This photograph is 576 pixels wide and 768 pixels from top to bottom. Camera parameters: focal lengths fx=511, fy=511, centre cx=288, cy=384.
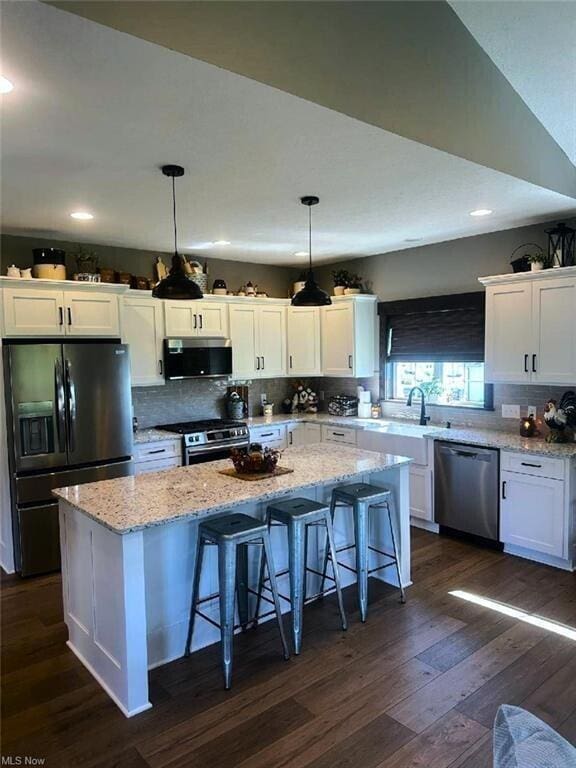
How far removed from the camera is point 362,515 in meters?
3.20

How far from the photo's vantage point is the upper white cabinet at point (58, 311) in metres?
3.89

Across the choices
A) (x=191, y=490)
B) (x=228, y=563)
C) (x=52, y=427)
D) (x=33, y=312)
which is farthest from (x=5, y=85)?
(x=52, y=427)

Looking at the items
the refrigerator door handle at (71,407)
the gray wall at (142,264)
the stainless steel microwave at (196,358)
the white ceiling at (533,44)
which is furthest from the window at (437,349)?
the refrigerator door handle at (71,407)

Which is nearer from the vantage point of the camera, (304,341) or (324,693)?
(324,693)

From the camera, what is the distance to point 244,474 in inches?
121

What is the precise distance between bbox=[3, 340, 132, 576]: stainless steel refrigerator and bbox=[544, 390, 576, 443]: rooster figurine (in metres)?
3.49

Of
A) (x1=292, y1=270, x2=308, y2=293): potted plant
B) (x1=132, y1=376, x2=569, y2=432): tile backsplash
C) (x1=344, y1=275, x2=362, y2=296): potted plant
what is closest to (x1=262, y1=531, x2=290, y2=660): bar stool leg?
(x1=132, y1=376, x2=569, y2=432): tile backsplash

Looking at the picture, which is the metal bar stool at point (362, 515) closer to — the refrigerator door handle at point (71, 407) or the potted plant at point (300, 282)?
the refrigerator door handle at point (71, 407)

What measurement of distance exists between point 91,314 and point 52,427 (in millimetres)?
991

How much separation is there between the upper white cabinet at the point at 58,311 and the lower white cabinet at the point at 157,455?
1.04m


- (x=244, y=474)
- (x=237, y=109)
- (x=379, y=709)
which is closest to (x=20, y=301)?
(x=244, y=474)

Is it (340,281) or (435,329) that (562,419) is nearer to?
(435,329)

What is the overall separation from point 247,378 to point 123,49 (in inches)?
164

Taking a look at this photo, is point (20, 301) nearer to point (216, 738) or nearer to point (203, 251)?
point (203, 251)
